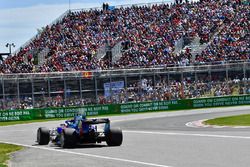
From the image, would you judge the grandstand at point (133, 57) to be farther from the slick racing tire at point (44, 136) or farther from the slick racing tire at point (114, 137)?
the slick racing tire at point (114, 137)

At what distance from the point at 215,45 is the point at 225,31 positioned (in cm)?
273

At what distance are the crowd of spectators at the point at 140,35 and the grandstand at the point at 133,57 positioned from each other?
86 millimetres

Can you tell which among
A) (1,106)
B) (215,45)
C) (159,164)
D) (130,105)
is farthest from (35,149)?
(215,45)

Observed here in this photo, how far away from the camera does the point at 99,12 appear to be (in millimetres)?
71500

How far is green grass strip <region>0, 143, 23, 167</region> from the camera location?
16.0 meters

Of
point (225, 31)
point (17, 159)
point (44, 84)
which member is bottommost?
point (17, 159)

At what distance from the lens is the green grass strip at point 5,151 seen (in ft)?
52.6

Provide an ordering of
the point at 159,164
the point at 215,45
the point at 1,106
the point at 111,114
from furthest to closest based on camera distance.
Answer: the point at 215,45 < the point at 111,114 < the point at 1,106 < the point at 159,164

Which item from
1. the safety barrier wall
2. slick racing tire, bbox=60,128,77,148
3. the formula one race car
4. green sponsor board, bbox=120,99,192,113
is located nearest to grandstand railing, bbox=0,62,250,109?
the safety barrier wall

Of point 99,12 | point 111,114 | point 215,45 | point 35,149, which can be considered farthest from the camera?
point 99,12

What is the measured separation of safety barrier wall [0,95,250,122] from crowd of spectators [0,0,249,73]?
417 centimetres

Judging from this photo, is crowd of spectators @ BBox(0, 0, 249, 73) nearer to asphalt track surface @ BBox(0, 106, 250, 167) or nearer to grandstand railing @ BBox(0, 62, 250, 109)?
grandstand railing @ BBox(0, 62, 250, 109)

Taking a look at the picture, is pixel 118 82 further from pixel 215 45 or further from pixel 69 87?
pixel 215 45

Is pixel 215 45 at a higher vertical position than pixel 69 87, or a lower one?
higher
